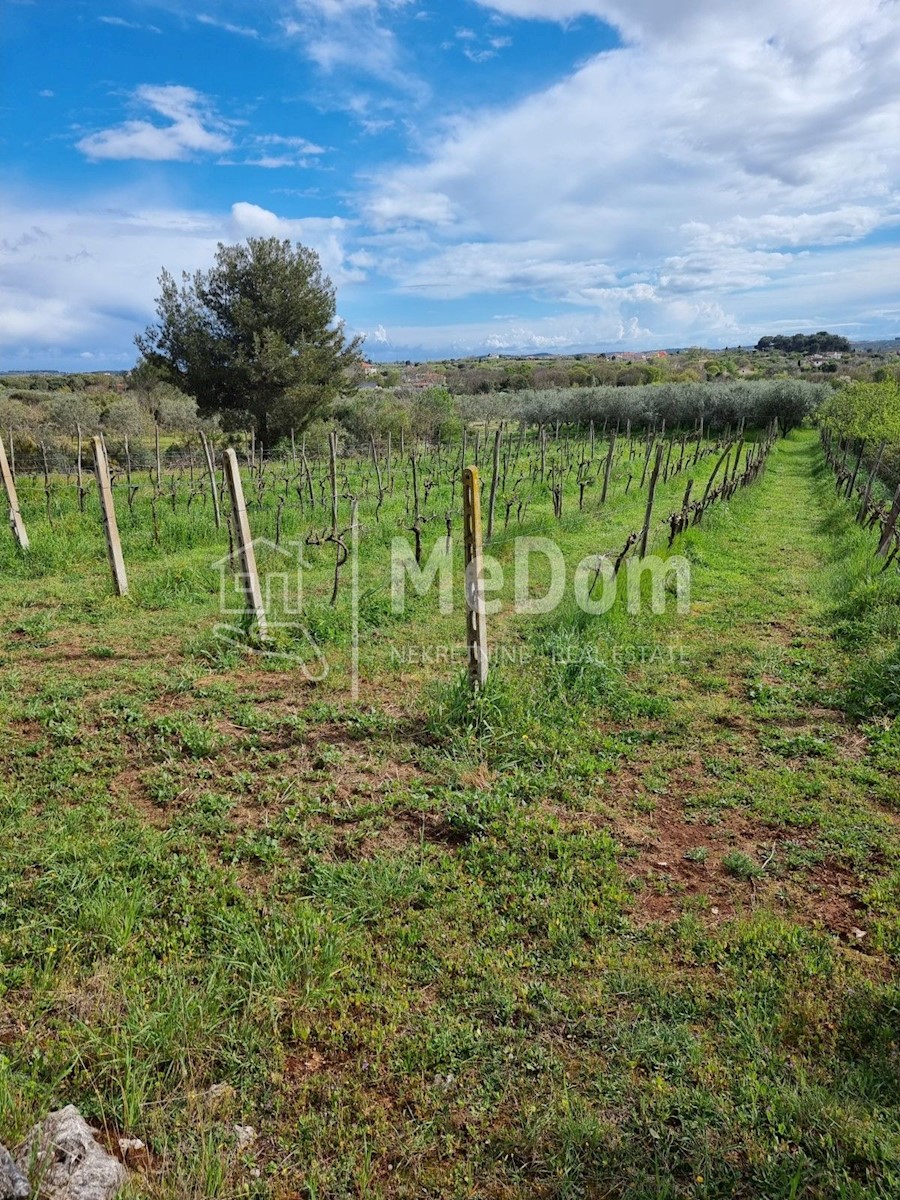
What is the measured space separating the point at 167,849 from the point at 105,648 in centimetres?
322

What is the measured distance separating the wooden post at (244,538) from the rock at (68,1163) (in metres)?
4.27

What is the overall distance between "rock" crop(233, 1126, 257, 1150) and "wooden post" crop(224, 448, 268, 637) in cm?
429

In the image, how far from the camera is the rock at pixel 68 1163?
1.76 meters

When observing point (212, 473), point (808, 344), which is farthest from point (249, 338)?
point (808, 344)

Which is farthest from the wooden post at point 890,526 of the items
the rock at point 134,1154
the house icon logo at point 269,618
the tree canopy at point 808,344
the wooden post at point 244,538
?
the tree canopy at point 808,344

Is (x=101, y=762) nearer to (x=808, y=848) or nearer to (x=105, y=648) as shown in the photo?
(x=105, y=648)

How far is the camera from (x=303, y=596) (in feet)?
24.9

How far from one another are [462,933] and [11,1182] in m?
1.70

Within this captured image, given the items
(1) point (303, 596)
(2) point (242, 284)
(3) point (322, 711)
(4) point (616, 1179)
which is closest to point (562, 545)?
(1) point (303, 596)

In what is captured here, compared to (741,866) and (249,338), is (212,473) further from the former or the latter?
(249,338)

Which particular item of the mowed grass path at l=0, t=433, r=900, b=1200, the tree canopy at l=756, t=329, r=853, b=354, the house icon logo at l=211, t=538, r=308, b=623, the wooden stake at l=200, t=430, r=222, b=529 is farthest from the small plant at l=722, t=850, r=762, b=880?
the tree canopy at l=756, t=329, r=853, b=354

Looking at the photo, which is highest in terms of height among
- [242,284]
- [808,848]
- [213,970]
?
[242,284]

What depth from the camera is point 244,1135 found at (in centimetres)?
204

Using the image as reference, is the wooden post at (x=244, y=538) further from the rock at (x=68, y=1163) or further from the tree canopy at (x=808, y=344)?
the tree canopy at (x=808, y=344)
